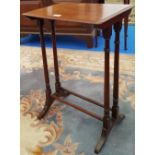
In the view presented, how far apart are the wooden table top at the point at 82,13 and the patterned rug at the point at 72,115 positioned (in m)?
0.83

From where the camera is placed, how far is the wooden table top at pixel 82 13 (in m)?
1.25

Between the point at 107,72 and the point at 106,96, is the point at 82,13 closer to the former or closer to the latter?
the point at 107,72

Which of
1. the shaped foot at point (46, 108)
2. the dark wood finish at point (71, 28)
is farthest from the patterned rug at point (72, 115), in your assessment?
the dark wood finish at point (71, 28)

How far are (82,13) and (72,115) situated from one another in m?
0.87

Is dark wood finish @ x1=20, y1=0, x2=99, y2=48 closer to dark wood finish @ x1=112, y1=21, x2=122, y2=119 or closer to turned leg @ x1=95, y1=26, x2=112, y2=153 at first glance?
dark wood finish @ x1=112, y1=21, x2=122, y2=119

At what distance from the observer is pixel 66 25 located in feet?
10.6

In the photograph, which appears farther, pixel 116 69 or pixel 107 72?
pixel 116 69

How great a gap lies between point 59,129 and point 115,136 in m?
0.42

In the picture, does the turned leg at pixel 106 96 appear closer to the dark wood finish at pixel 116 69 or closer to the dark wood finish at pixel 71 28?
the dark wood finish at pixel 116 69

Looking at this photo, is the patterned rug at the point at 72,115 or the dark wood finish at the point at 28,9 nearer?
the patterned rug at the point at 72,115

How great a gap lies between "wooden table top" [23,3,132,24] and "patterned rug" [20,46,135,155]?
833 mm

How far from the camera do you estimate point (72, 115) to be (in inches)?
74.9

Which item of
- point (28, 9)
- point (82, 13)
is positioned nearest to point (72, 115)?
point (82, 13)
